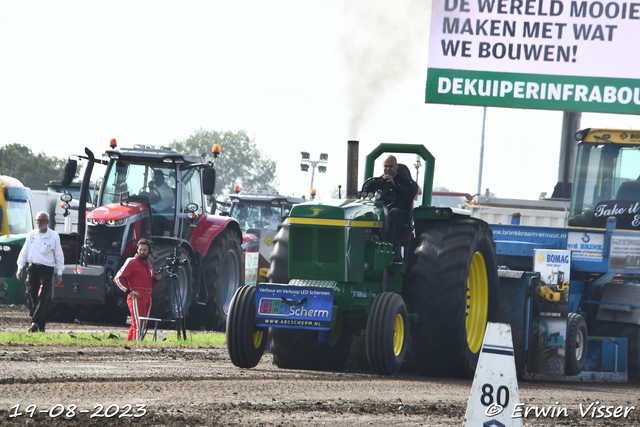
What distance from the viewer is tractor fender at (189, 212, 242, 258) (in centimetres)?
1533

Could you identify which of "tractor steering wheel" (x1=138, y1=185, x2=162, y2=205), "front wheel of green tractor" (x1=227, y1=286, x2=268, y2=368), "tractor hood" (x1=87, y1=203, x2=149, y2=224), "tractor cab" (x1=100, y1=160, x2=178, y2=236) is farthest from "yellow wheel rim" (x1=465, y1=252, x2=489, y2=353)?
"tractor steering wheel" (x1=138, y1=185, x2=162, y2=205)

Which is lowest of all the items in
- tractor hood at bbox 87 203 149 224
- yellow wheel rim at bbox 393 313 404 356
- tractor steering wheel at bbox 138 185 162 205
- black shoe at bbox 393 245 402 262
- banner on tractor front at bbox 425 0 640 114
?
yellow wheel rim at bbox 393 313 404 356

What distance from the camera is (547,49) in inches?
775

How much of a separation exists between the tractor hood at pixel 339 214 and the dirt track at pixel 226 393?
4.63 feet

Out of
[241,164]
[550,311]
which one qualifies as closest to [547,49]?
[550,311]

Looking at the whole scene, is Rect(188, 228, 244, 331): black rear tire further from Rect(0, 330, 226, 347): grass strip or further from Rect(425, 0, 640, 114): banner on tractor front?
Rect(425, 0, 640, 114): banner on tractor front

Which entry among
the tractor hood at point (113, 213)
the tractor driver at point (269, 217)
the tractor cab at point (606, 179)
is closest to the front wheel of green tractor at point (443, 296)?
the tractor cab at point (606, 179)

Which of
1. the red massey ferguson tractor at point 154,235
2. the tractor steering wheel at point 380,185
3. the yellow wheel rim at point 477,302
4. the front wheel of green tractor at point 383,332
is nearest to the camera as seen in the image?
the front wheel of green tractor at point 383,332

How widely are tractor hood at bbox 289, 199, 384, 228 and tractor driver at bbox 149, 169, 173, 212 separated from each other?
605 cm

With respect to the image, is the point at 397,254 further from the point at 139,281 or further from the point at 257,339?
the point at 139,281

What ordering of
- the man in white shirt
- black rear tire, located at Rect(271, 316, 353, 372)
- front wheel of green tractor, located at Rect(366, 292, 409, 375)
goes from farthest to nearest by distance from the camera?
the man in white shirt < black rear tire, located at Rect(271, 316, 353, 372) < front wheel of green tractor, located at Rect(366, 292, 409, 375)

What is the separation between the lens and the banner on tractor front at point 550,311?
10250 mm

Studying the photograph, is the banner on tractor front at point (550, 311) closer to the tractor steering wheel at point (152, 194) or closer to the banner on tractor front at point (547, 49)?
the tractor steering wheel at point (152, 194)

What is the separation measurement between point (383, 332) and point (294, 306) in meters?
0.83
